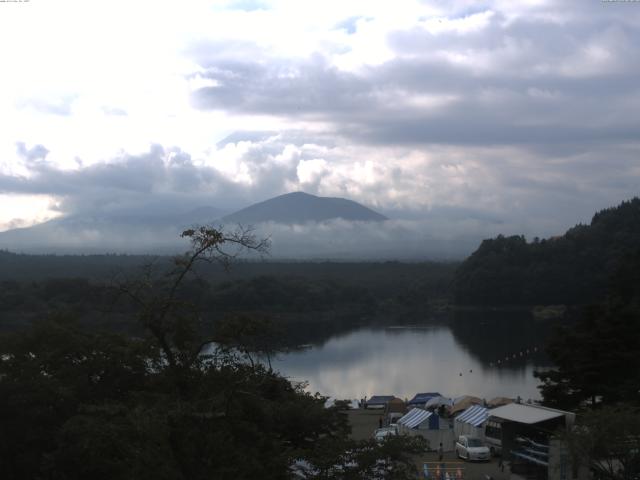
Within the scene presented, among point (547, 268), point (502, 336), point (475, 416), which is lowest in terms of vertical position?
point (502, 336)

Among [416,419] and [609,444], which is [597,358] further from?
[609,444]

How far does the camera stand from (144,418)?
4039 millimetres

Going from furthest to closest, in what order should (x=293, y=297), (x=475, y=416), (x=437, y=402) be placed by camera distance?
(x=293, y=297)
(x=437, y=402)
(x=475, y=416)

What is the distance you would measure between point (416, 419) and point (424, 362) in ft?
41.1

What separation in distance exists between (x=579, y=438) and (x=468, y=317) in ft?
109

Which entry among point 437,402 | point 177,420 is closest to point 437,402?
point 437,402

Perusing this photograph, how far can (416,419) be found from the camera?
1206cm

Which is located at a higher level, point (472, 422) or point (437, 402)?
point (472, 422)

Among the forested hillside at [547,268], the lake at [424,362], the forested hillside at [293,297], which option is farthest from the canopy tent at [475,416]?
the forested hillside at [547,268]

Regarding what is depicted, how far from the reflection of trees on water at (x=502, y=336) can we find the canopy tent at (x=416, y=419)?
8.97 m

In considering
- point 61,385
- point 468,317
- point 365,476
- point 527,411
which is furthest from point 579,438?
point 468,317

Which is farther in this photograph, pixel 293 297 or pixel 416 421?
pixel 293 297

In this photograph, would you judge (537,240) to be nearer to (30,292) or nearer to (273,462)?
(30,292)

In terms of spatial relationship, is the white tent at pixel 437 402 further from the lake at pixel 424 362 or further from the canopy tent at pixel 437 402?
the lake at pixel 424 362
